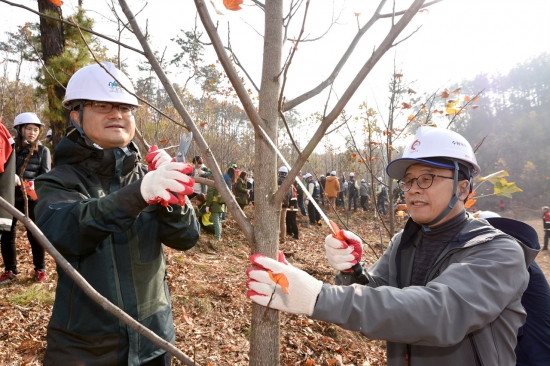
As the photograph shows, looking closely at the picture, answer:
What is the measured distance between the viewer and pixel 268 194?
159 centimetres

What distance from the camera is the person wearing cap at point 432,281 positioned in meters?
1.13

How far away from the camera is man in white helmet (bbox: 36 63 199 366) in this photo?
52.4 inches

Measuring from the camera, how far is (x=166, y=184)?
128 centimetres

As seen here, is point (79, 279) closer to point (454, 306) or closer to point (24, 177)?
point (454, 306)

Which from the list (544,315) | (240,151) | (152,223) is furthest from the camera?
(240,151)

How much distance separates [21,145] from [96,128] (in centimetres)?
335

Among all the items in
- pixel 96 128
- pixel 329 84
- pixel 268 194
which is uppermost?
pixel 329 84

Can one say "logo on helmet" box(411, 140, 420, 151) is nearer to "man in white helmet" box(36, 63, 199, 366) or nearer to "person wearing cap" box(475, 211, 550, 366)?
"person wearing cap" box(475, 211, 550, 366)

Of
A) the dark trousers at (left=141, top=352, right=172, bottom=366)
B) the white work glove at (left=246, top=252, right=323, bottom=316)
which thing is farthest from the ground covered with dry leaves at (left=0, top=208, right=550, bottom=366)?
the white work glove at (left=246, top=252, right=323, bottom=316)

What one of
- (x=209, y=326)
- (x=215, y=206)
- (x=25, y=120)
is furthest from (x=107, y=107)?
(x=215, y=206)

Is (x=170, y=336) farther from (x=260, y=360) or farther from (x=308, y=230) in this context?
(x=308, y=230)

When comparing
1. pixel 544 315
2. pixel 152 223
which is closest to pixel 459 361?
pixel 544 315

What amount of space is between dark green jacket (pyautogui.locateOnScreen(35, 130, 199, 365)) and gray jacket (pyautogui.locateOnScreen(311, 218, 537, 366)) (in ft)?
2.83

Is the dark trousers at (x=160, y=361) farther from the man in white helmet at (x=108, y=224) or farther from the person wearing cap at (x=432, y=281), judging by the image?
the person wearing cap at (x=432, y=281)
